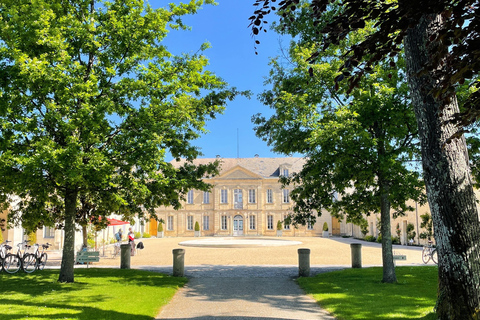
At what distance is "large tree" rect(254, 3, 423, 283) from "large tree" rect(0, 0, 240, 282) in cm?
277

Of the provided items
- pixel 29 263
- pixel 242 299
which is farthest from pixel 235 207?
pixel 242 299

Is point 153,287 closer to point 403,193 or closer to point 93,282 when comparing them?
point 93,282

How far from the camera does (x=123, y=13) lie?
1231cm

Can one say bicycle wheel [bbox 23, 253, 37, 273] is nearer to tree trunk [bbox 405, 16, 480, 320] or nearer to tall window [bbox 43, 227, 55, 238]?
tree trunk [bbox 405, 16, 480, 320]

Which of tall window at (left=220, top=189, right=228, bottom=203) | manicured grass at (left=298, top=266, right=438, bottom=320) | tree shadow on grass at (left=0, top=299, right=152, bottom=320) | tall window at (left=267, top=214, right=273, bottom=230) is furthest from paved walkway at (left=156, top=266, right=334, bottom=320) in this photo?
tall window at (left=220, top=189, right=228, bottom=203)

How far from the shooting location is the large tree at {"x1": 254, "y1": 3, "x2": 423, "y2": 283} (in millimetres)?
11766

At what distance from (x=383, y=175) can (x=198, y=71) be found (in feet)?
20.8

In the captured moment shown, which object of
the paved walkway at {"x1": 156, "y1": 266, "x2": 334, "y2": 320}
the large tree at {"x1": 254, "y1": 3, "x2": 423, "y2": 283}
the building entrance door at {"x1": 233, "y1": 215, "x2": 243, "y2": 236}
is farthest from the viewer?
the building entrance door at {"x1": 233, "y1": 215, "x2": 243, "y2": 236}

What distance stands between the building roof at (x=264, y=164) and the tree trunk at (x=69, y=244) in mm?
44497

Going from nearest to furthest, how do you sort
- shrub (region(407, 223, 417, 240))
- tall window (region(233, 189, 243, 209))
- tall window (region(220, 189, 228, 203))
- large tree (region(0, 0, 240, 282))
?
large tree (region(0, 0, 240, 282)), shrub (region(407, 223, 417, 240)), tall window (region(233, 189, 243, 209)), tall window (region(220, 189, 228, 203))

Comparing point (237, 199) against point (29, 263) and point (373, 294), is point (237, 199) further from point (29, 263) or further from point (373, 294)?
point (373, 294)

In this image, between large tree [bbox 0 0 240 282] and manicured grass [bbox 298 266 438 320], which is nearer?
manicured grass [bbox 298 266 438 320]

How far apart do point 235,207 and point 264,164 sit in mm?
7835

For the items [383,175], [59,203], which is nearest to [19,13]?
[59,203]
